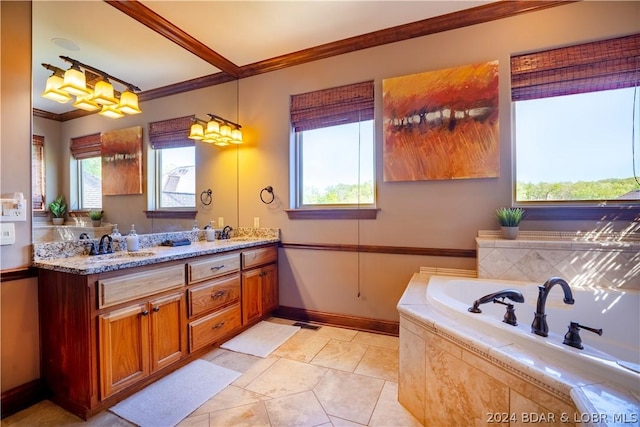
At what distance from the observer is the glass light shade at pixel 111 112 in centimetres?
210

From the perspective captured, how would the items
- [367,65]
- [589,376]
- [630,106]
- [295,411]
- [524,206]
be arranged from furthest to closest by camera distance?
1. [367,65]
2. [524,206]
3. [630,106]
4. [295,411]
5. [589,376]

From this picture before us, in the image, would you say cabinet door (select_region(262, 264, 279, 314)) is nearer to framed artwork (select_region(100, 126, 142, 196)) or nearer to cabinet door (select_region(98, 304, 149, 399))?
cabinet door (select_region(98, 304, 149, 399))

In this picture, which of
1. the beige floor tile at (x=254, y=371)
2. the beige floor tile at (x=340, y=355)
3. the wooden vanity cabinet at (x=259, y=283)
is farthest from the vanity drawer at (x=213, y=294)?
the beige floor tile at (x=340, y=355)

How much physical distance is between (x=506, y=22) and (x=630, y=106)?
1.07 metres

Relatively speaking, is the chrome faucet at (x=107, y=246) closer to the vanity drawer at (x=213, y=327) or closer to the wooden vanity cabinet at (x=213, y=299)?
the wooden vanity cabinet at (x=213, y=299)

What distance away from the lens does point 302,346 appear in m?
2.40

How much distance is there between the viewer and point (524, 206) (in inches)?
87.4

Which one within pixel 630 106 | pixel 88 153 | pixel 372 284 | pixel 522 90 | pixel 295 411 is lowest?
pixel 295 411

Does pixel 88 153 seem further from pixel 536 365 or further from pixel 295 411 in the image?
pixel 536 365

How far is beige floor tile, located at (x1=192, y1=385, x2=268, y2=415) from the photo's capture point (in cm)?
163

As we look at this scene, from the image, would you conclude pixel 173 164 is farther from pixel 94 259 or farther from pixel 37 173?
pixel 94 259

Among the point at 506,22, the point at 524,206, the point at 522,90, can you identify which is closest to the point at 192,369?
the point at 524,206

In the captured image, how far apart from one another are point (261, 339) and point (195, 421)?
100 cm

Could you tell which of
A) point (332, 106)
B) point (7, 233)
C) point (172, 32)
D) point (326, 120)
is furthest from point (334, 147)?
point (7, 233)
